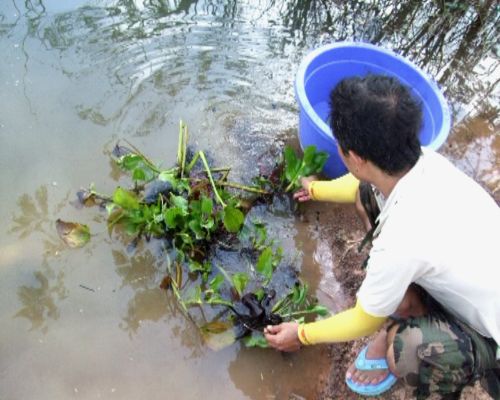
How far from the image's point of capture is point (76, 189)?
2182 mm

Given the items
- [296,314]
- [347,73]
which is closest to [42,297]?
[296,314]

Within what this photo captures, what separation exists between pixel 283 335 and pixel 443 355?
48 cm

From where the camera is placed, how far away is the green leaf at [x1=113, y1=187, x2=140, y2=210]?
1.89 meters

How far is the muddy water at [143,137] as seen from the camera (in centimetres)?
176

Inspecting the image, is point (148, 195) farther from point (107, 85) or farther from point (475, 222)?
point (475, 222)

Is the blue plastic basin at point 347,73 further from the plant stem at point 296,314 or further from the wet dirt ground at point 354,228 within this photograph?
the plant stem at point 296,314

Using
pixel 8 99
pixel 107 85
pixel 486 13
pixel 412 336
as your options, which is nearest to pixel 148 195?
pixel 107 85

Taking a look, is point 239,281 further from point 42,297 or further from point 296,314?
point 42,297

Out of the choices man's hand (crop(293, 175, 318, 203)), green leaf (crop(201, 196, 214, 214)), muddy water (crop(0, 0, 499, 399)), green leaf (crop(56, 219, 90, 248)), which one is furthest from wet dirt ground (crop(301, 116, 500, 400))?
green leaf (crop(56, 219, 90, 248))

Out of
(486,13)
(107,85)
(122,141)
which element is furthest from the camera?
(486,13)

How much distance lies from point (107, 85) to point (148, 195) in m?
0.80

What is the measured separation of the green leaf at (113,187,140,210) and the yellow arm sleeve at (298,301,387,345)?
0.81 m

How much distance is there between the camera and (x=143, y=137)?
2.41 m

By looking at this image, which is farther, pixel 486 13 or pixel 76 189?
pixel 486 13
